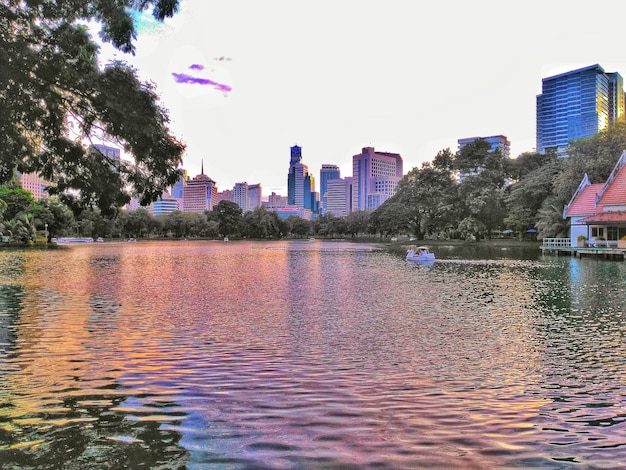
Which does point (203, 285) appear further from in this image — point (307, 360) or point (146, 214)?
point (146, 214)

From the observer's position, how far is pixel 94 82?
6199mm

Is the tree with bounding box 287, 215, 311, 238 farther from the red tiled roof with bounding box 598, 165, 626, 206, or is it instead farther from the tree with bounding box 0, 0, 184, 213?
the tree with bounding box 0, 0, 184, 213

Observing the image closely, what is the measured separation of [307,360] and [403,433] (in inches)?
139

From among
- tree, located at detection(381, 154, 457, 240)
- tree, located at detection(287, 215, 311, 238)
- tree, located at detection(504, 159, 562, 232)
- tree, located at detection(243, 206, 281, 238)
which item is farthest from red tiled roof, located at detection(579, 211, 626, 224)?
tree, located at detection(287, 215, 311, 238)

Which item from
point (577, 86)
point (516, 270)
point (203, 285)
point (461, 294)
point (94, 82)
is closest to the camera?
point (94, 82)

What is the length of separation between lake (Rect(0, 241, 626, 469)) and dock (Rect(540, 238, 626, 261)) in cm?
2670

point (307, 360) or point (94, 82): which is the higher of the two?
point (94, 82)

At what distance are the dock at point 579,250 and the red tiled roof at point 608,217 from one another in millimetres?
2286

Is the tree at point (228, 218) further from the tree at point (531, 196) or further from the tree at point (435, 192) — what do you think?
the tree at point (531, 196)

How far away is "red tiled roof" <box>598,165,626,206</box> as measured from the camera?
41.5 metres

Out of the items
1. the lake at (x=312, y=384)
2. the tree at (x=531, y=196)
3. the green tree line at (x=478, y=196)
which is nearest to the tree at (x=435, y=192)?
the green tree line at (x=478, y=196)

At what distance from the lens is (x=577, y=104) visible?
150 metres

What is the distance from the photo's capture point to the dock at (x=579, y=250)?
3740 centimetres

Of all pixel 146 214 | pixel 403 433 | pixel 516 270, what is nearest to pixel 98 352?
pixel 403 433
